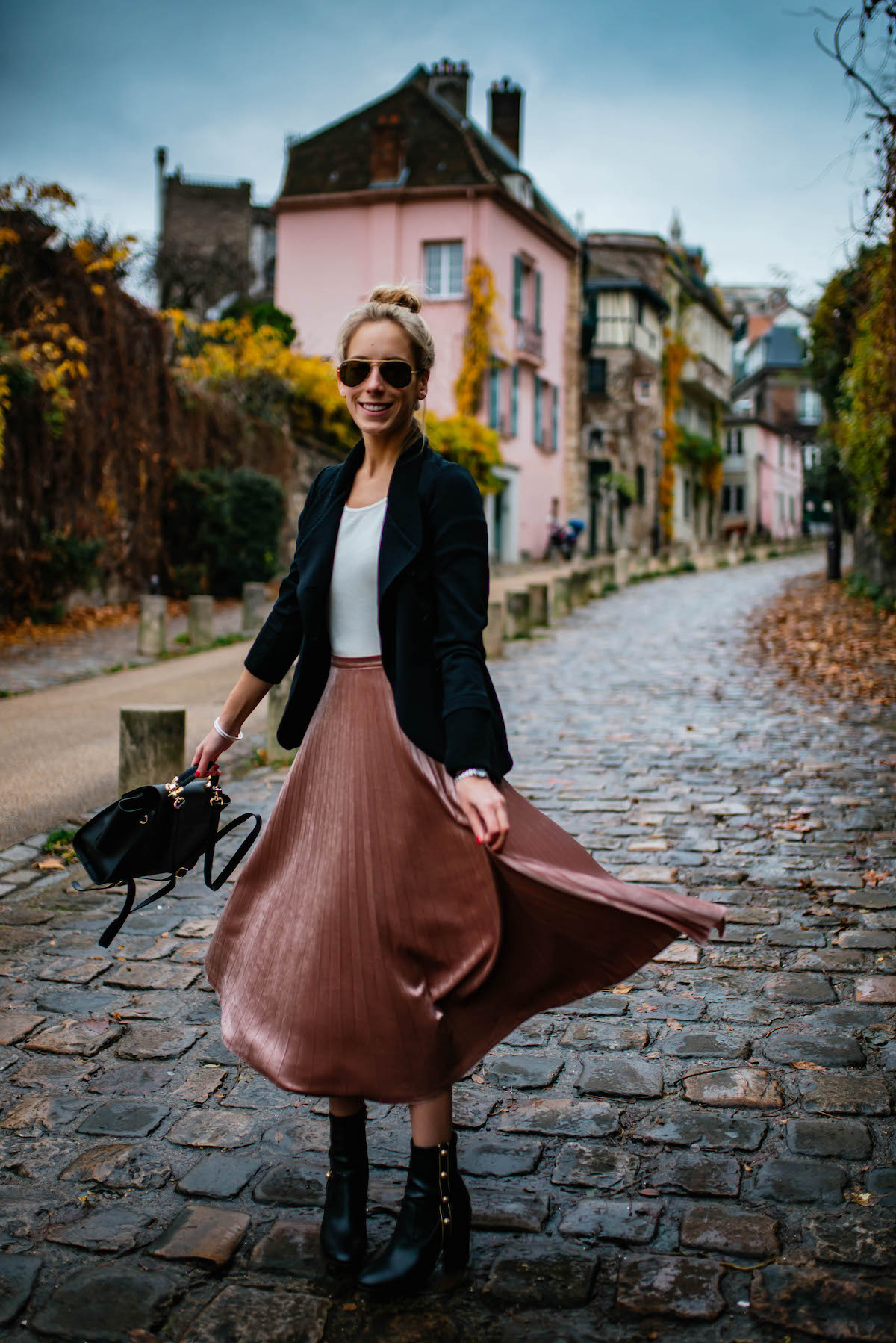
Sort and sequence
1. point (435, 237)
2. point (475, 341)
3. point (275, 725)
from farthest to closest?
point (435, 237) → point (475, 341) → point (275, 725)

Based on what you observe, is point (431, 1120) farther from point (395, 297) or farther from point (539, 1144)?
point (395, 297)

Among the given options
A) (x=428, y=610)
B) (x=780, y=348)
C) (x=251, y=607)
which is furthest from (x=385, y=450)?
(x=780, y=348)

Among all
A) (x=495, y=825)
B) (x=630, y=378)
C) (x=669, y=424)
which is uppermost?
(x=630, y=378)

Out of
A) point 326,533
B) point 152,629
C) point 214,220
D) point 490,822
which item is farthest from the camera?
point 214,220

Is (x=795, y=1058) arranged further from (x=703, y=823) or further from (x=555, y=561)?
(x=555, y=561)

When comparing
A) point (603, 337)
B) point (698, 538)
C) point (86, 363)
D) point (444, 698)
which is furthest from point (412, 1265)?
point (698, 538)

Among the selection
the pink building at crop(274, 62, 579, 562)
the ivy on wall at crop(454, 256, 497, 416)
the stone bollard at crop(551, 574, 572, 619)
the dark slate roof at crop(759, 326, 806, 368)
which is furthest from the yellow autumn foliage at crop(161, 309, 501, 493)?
the dark slate roof at crop(759, 326, 806, 368)

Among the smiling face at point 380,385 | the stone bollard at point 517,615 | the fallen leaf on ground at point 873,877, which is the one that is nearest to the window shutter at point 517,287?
the stone bollard at point 517,615

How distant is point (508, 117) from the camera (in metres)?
35.7

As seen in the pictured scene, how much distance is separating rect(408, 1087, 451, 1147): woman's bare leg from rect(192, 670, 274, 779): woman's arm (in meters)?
0.90

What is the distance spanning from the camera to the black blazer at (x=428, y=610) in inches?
94.4

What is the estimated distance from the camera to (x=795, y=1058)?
11.4ft

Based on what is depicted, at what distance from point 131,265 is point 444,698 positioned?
606 inches

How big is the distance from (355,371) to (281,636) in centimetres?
60
